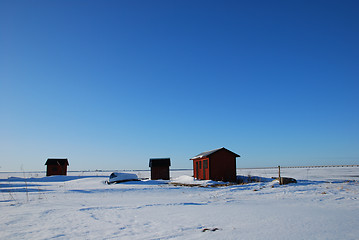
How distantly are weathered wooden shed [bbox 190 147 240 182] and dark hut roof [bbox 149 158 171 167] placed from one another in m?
8.93

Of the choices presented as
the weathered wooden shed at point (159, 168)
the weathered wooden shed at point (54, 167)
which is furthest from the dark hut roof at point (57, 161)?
the weathered wooden shed at point (159, 168)

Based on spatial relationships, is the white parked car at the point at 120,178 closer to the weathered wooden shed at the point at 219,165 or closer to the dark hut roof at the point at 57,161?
the weathered wooden shed at the point at 219,165

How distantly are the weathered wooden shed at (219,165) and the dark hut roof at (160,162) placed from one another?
8934 millimetres

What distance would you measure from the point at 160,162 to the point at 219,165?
11.9m

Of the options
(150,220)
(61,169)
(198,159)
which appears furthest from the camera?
(61,169)

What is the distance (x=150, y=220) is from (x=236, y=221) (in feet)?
6.85

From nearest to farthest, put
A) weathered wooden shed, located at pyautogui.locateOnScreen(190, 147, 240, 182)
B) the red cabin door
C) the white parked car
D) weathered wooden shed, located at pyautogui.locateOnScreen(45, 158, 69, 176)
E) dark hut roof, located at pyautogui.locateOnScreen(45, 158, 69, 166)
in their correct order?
the white parked car < weathered wooden shed, located at pyautogui.locateOnScreen(190, 147, 240, 182) < the red cabin door < weathered wooden shed, located at pyautogui.locateOnScreen(45, 158, 69, 176) < dark hut roof, located at pyautogui.locateOnScreen(45, 158, 69, 166)

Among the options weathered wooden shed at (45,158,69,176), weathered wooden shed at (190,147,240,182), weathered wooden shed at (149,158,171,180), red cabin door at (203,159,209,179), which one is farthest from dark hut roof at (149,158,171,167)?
weathered wooden shed at (45,158,69,176)

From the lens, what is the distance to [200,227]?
4996 mm

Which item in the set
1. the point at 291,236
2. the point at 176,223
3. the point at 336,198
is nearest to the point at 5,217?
the point at 176,223

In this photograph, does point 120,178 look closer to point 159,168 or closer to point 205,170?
point 205,170

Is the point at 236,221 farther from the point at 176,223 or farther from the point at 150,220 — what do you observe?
the point at 150,220

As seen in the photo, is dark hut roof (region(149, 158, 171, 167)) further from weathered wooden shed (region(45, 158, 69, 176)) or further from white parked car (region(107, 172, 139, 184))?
weathered wooden shed (region(45, 158, 69, 176))

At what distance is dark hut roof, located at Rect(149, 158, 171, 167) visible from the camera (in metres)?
35.4
